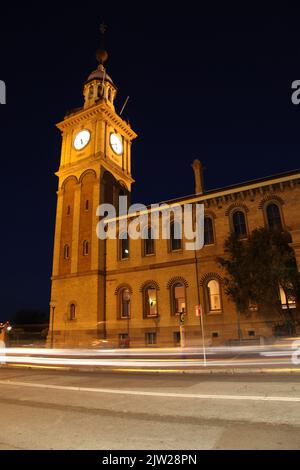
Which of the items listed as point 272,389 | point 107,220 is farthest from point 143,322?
point 272,389

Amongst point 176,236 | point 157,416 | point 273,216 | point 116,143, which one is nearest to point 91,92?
point 116,143

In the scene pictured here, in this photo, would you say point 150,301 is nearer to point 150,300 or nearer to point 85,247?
point 150,300

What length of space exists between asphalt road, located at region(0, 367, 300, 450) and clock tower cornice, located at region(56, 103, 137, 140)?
120 ft

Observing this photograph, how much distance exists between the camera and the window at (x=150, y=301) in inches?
1195

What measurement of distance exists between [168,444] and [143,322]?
1035 inches

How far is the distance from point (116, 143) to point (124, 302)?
21313 millimetres

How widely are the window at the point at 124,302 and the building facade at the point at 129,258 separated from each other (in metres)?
0.10

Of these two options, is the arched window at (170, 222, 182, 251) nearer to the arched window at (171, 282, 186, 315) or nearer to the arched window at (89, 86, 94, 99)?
the arched window at (171, 282, 186, 315)

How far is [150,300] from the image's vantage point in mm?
30797

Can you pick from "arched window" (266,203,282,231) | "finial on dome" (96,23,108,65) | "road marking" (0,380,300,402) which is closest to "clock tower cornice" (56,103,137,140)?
"finial on dome" (96,23,108,65)

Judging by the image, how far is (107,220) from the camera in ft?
116

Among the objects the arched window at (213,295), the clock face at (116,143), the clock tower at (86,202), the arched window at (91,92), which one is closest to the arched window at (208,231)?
the arched window at (213,295)

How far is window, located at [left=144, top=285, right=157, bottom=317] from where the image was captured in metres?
30.4

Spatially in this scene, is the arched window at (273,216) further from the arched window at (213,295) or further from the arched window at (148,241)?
the arched window at (148,241)
